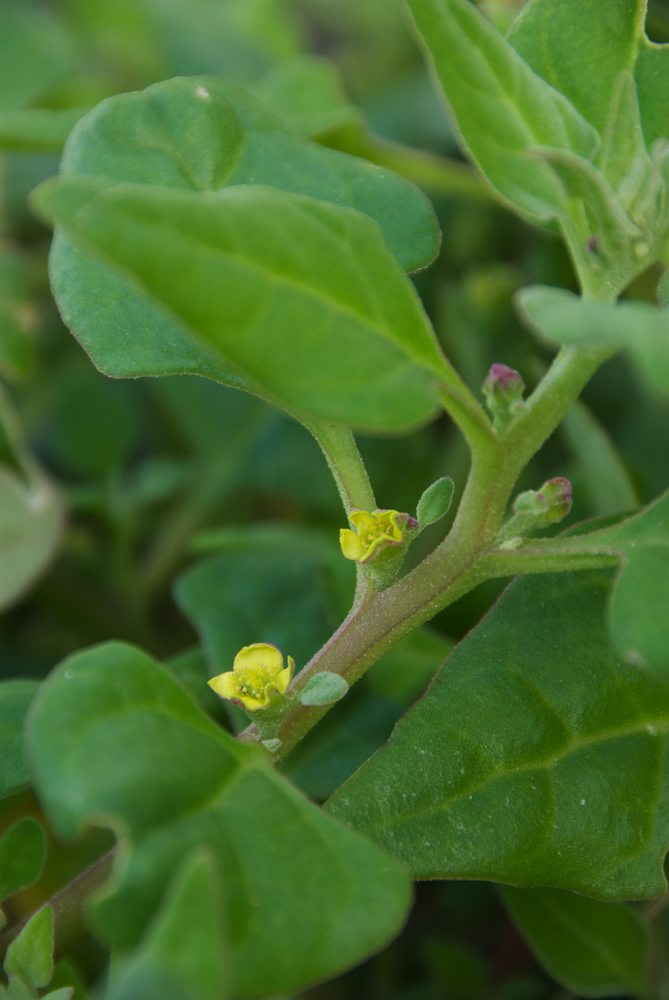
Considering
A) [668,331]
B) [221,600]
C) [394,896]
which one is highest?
[668,331]

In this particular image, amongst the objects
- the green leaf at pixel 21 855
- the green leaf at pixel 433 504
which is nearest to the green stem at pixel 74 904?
the green leaf at pixel 21 855

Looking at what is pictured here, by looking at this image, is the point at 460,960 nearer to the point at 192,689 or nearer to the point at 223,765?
the point at 192,689

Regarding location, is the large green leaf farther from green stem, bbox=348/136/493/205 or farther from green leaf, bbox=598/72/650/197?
green stem, bbox=348/136/493/205

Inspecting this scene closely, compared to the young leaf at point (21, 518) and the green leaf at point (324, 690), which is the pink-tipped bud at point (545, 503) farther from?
the young leaf at point (21, 518)

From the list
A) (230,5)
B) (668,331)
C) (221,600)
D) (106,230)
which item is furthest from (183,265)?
(230,5)

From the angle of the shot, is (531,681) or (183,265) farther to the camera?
(531,681)

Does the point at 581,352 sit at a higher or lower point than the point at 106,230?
lower

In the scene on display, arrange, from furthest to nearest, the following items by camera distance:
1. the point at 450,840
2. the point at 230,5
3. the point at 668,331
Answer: the point at 230,5
the point at 450,840
the point at 668,331
